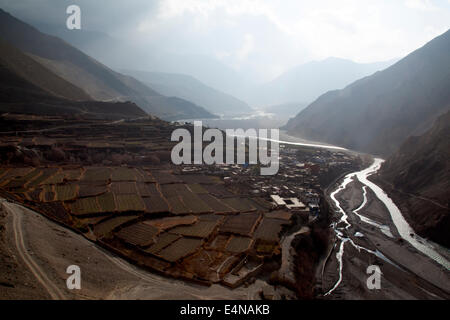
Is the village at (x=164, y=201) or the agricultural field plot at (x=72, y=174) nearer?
the village at (x=164, y=201)

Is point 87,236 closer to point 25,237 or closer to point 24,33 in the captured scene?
point 25,237

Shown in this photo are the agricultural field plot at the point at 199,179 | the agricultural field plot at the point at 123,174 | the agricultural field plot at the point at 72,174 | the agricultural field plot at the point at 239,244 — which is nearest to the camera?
the agricultural field plot at the point at 239,244

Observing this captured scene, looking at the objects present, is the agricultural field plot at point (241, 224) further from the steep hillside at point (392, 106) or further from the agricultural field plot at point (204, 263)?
the steep hillside at point (392, 106)

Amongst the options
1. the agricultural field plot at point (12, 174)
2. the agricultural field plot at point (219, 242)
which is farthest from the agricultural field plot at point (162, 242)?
the agricultural field plot at point (12, 174)

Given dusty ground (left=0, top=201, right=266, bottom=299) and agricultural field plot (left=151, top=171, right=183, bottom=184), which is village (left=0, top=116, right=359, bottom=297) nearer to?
agricultural field plot (left=151, top=171, right=183, bottom=184)

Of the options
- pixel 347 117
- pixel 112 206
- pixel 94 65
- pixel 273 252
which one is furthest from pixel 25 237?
pixel 94 65

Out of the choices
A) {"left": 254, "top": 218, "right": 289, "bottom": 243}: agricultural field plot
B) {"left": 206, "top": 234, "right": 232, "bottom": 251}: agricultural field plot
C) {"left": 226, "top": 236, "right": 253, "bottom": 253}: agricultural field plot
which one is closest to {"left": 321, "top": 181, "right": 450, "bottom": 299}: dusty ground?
{"left": 254, "top": 218, "right": 289, "bottom": 243}: agricultural field plot
